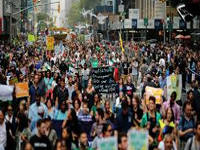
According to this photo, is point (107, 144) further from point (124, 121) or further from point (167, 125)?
point (124, 121)

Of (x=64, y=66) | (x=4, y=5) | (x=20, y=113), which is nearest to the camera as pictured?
(x=20, y=113)

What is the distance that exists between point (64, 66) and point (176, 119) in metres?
14.6

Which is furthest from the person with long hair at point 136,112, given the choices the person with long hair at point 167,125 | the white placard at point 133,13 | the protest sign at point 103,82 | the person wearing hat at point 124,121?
the white placard at point 133,13

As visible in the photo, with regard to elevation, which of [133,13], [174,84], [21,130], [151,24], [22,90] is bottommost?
[21,130]

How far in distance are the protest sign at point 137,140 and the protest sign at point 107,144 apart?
37 cm

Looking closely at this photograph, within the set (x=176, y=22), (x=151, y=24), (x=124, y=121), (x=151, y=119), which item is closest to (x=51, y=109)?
(x=124, y=121)

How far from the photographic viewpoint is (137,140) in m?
9.02

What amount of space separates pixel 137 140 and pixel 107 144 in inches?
23.3

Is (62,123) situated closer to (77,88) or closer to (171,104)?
(171,104)

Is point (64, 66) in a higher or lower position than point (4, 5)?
lower

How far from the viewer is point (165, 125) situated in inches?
444

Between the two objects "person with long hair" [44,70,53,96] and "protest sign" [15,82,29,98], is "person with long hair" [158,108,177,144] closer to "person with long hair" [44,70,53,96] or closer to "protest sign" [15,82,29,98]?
"protest sign" [15,82,29,98]

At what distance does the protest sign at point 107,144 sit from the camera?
8578 mm

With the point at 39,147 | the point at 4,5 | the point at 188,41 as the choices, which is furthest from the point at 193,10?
the point at 4,5
